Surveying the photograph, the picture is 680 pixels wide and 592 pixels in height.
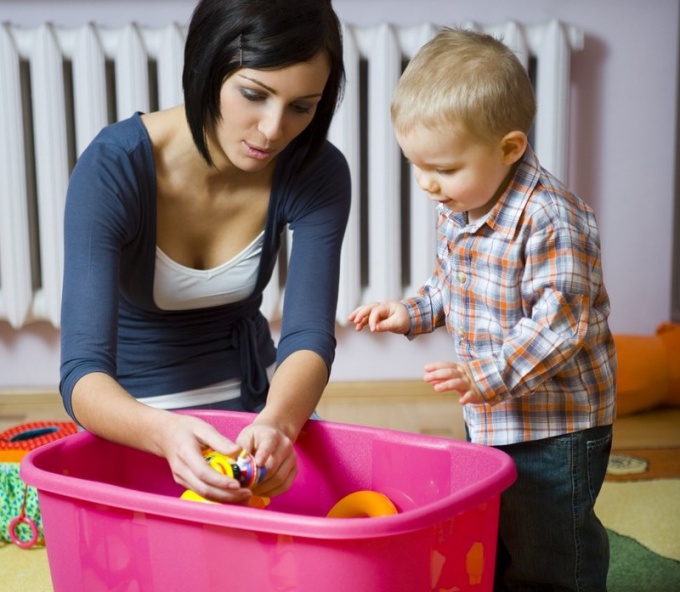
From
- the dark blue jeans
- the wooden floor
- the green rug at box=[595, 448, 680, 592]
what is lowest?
the wooden floor

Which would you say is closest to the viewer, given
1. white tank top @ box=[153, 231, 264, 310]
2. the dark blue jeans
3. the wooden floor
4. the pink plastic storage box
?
the pink plastic storage box

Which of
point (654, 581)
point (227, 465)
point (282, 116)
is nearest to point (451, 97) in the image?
point (282, 116)

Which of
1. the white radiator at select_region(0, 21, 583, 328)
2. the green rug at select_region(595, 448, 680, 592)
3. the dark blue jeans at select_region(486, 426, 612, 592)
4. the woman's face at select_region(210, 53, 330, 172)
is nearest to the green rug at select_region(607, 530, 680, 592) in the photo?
the green rug at select_region(595, 448, 680, 592)

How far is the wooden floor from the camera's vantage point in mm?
1906

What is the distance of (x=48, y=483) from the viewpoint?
0.84 m

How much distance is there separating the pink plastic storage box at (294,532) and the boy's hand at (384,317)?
0.11 metres

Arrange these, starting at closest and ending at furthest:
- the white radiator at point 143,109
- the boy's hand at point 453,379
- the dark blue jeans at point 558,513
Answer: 1. the boy's hand at point 453,379
2. the dark blue jeans at point 558,513
3. the white radiator at point 143,109

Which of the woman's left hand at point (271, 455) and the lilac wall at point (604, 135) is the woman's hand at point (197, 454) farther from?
the lilac wall at point (604, 135)

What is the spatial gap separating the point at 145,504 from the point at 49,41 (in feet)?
4.87

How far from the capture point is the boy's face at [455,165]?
0.86 m

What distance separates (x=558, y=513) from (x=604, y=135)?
Answer: 4.65 ft

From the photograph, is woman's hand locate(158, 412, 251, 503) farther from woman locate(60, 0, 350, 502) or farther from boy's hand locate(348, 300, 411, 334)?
boy's hand locate(348, 300, 411, 334)

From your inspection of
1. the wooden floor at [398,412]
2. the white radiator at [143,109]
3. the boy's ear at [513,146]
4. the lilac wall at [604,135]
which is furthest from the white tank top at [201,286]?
the lilac wall at [604,135]

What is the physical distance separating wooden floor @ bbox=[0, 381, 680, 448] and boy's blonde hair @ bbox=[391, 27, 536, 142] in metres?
1.08
